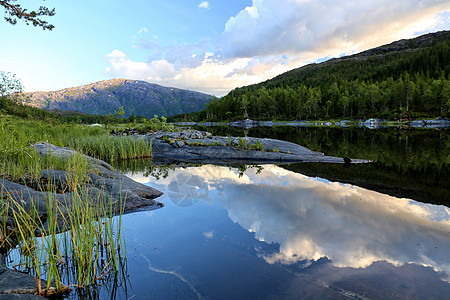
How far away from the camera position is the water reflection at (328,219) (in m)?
4.97

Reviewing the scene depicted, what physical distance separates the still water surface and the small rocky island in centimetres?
775

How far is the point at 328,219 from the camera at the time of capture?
22.1 feet

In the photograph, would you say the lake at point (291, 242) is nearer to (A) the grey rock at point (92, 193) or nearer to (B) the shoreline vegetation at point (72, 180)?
(B) the shoreline vegetation at point (72, 180)

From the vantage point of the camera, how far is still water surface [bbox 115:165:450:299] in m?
4.01

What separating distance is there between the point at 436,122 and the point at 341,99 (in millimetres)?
35285

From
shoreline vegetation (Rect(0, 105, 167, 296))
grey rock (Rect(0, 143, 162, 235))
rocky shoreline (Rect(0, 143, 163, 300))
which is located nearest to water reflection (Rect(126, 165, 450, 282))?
grey rock (Rect(0, 143, 162, 235))

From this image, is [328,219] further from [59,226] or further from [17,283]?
→ [59,226]

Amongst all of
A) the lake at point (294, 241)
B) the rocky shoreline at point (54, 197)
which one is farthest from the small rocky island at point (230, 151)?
the rocky shoreline at point (54, 197)

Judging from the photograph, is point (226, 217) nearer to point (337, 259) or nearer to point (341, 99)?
point (337, 259)

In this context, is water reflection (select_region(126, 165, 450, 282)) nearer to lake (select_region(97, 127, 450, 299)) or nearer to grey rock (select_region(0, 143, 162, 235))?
lake (select_region(97, 127, 450, 299))

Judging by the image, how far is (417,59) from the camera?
131375 mm

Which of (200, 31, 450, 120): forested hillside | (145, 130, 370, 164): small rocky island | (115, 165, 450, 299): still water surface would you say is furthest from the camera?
(200, 31, 450, 120): forested hillside

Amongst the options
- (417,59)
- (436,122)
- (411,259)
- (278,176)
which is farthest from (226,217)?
(417,59)

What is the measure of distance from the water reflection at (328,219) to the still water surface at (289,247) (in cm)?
3
